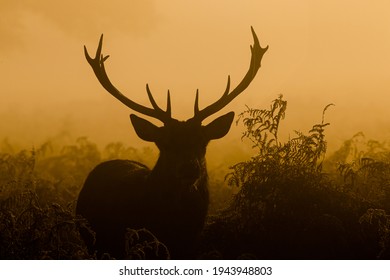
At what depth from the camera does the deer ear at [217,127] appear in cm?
591

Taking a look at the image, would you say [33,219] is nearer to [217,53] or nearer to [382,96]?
[217,53]

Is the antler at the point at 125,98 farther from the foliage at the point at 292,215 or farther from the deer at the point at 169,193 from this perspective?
the foliage at the point at 292,215

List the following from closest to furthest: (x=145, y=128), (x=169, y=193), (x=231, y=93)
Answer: (x=169, y=193) < (x=145, y=128) < (x=231, y=93)

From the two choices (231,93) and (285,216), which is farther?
(231,93)

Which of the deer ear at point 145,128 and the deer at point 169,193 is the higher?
the deer ear at point 145,128

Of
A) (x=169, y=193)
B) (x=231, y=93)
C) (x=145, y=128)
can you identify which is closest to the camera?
(x=169, y=193)

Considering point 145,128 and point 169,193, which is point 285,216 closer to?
point 169,193

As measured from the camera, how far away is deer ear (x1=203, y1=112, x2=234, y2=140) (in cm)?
591

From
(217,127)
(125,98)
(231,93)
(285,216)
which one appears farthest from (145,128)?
(285,216)

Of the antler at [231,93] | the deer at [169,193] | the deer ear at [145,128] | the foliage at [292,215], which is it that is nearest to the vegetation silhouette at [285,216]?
the foliage at [292,215]

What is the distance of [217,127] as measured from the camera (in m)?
5.97

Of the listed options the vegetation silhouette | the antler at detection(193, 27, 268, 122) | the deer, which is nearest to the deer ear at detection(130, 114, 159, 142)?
the deer

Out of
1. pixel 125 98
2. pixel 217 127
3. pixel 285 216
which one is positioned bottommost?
pixel 285 216

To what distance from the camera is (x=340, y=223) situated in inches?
231
